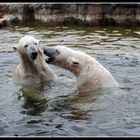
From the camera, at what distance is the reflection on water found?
272 inches

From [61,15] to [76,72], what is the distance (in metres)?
10.5

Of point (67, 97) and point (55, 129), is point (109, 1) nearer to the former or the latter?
point (67, 97)

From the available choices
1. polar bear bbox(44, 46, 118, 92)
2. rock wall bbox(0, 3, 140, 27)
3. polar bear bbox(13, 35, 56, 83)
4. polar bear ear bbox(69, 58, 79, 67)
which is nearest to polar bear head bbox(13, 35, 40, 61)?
polar bear bbox(13, 35, 56, 83)

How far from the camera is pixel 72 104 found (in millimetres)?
8289

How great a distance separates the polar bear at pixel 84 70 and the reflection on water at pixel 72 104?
197mm

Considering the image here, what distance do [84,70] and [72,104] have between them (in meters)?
1.05

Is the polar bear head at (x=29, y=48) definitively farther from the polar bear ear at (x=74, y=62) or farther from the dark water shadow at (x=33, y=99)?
the polar bear ear at (x=74, y=62)

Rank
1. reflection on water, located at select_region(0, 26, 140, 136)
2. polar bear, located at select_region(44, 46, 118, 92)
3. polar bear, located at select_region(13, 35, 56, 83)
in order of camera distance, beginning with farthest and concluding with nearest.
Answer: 1. polar bear, located at select_region(13, 35, 56, 83)
2. polar bear, located at select_region(44, 46, 118, 92)
3. reflection on water, located at select_region(0, 26, 140, 136)

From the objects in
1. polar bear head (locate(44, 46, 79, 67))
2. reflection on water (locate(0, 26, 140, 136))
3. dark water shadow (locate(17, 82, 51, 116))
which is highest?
polar bear head (locate(44, 46, 79, 67))

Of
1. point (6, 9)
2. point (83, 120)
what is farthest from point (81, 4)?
point (83, 120)

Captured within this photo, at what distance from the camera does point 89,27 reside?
18234mm

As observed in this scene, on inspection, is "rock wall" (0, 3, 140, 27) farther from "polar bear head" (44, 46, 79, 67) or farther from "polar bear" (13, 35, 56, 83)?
"polar bear head" (44, 46, 79, 67)

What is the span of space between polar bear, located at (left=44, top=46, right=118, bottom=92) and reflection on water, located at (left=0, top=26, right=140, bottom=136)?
0.20 metres

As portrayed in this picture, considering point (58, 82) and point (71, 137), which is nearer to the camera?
point (71, 137)
